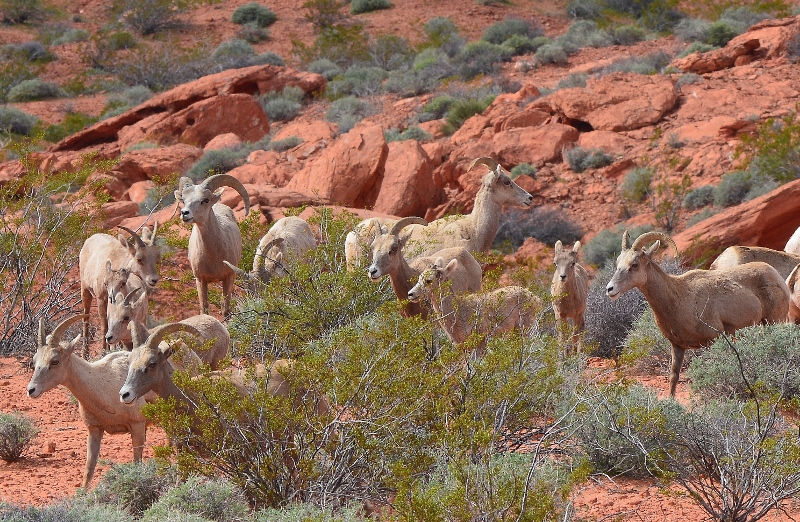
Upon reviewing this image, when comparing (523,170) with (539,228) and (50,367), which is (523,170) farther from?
(50,367)

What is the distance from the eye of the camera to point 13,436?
8820 mm

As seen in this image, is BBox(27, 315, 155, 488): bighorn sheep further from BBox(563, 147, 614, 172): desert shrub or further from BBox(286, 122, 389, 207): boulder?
BBox(563, 147, 614, 172): desert shrub

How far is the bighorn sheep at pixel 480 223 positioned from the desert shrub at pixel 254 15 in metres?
33.1

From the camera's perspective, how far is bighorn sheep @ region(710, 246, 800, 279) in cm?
1174

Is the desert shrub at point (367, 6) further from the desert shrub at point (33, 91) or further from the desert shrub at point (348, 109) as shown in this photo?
the desert shrub at point (348, 109)

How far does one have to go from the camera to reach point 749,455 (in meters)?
6.44

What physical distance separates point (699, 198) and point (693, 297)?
39.0 ft

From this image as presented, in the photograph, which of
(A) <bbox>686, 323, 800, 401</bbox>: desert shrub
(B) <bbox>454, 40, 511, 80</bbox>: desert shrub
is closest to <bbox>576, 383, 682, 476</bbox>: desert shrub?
(A) <bbox>686, 323, 800, 401</bbox>: desert shrub

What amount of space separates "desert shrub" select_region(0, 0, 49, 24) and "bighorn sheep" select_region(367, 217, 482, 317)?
1570 inches

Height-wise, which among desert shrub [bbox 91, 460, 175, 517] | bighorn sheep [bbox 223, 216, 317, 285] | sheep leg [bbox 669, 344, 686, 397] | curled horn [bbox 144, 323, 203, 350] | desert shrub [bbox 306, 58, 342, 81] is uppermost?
curled horn [bbox 144, 323, 203, 350]

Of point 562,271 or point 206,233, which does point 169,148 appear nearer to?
point 206,233

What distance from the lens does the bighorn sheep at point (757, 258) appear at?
11.7m

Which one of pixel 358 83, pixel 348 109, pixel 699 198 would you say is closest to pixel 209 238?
pixel 699 198

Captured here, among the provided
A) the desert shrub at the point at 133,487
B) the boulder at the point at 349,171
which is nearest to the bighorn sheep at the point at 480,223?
the desert shrub at the point at 133,487
